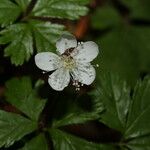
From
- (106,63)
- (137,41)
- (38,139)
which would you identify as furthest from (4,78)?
(137,41)

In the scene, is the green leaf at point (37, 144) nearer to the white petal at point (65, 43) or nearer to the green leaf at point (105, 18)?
the white petal at point (65, 43)

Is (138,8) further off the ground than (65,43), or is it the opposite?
(65,43)

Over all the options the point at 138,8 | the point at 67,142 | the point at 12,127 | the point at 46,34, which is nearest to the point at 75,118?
the point at 67,142

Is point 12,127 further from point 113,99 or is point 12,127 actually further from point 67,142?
point 113,99

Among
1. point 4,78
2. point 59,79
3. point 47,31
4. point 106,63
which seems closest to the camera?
point 59,79

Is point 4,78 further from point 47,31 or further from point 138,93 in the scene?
point 138,93

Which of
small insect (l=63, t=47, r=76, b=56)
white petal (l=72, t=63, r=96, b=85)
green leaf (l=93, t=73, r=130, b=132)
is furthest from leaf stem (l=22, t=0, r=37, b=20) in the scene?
green leaf (l=93, t=73, r=130, b=132)

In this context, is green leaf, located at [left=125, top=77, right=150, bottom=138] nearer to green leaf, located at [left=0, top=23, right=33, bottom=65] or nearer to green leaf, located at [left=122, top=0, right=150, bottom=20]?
green leaf, located at [left=0, top=23, right=33, bottom=65]

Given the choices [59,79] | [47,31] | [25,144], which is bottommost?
[25,144]

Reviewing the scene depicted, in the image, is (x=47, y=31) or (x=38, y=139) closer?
(x=38, y=139)
